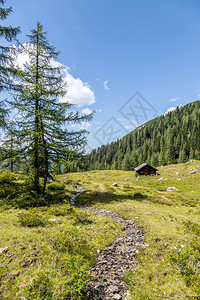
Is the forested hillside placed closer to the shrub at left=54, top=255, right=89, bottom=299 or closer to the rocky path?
the rocky path

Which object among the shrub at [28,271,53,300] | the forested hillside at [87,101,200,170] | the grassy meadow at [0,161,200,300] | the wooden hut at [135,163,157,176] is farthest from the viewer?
the forested hillside at [87,101,200,170]

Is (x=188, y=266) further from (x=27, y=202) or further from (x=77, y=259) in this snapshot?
(x=27, y=202)

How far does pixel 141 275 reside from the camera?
481 cm

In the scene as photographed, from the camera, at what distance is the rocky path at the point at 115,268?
4.08 metres

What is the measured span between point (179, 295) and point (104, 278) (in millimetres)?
2355

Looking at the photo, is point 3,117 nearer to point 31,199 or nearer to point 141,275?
point 31,199

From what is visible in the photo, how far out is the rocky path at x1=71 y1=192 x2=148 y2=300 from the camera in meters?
4.08

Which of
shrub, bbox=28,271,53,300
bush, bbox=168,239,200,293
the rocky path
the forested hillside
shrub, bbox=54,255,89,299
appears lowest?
the rocky path

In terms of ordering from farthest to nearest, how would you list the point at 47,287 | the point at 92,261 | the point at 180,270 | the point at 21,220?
the point at 21,220 → the point at 92,261 → the point at 180,270 → the point at 47,287

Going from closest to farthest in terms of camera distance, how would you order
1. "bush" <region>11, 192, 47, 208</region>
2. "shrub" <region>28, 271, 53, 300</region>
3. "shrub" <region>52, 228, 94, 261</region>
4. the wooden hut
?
"shrub" <region>28, 271, 53, 300</region> < "shrub" <region>52, 228, 94, 261</region> < "bush" <region>11, 192, 47, 208</region> < the wooden hut

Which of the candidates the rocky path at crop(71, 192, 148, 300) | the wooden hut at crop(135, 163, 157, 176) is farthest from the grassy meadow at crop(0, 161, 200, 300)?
the wooden hut at crop(135, 163, 157, 176)

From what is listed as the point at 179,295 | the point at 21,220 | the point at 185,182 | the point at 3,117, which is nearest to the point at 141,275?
the point at 179,295

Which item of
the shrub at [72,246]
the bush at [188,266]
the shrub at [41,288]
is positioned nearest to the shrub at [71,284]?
the shrub at [41,288]

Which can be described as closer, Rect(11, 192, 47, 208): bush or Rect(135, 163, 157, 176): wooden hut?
Rect(11, 192, 47, 208): bush
